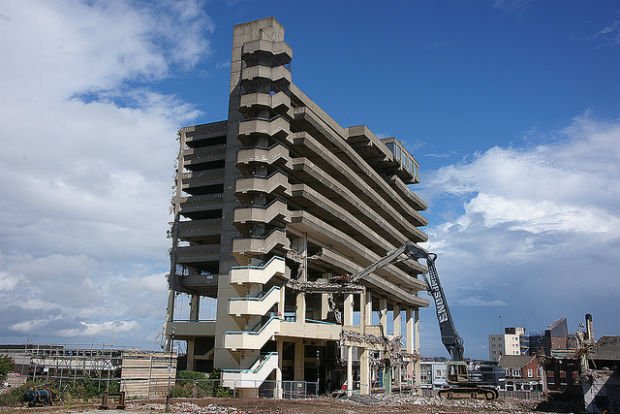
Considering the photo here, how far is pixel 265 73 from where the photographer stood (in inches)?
2489

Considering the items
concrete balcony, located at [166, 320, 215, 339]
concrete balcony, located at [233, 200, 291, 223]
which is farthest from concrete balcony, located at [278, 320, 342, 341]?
concrete balcony, located at [166, 320, 215, 339]

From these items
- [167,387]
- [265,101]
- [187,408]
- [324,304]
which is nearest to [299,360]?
[324,304]

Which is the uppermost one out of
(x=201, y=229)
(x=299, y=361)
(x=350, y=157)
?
(x=350, y=157)

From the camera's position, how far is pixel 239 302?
57.8 metres

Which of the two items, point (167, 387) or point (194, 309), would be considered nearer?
point (167, 387)

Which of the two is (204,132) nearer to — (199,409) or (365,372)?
(365,372)

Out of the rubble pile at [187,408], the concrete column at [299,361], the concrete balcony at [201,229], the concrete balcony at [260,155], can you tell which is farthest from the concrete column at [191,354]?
the rubble pile at [187,408]

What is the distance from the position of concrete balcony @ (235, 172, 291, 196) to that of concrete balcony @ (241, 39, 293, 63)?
13.1 meters

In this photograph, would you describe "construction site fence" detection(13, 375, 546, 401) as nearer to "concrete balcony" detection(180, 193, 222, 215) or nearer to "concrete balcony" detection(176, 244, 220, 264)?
"concrete balcony" detection(176, 244, 220, 264)

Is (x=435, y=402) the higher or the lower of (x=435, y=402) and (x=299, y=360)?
the lower

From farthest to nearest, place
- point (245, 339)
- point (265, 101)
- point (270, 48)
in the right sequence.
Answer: point (270, 48) < point (265, 101) < point (245, 339)

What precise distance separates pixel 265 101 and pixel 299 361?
30.6 m

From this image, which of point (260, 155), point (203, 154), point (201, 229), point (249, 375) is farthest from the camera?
point (203, 154)

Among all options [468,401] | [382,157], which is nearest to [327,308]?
[468,401]
